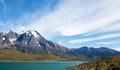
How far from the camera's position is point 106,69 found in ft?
288

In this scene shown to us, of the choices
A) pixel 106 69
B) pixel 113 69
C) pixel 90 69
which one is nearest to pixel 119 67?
pixel 113 69

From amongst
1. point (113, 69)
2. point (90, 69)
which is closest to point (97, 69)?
point (90, 69)

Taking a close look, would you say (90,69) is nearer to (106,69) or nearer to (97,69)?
(97,69)

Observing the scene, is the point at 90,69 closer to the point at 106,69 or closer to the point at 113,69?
the point at 106,69

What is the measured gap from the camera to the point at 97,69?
98.5 m

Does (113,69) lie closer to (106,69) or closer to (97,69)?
(106,69)

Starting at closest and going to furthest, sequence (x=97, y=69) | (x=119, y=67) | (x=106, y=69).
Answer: (x=119, y=67) → (x=106, y=69) → (x=97, y=69)

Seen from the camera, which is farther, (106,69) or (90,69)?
(90,69)

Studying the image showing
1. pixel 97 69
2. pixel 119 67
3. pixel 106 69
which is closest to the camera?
pixel 119 67

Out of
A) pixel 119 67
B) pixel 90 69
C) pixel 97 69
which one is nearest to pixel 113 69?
pixel 119 67

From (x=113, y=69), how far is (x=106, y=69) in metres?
9.59

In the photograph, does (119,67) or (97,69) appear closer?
(119,67)

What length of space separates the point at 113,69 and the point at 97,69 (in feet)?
67.2

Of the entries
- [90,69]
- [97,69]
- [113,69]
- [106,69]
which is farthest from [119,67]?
[90,69]
